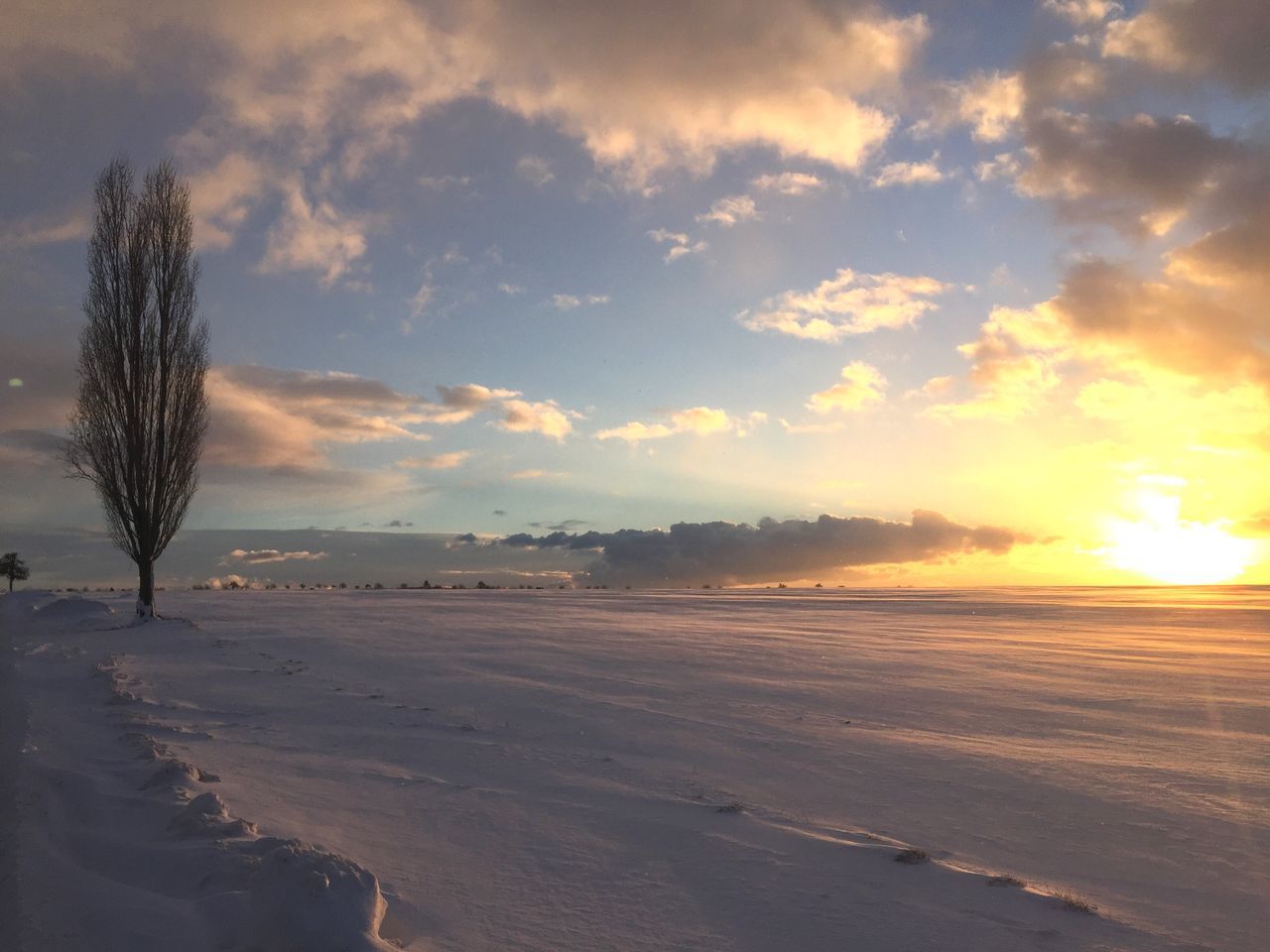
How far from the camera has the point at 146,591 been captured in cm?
2205

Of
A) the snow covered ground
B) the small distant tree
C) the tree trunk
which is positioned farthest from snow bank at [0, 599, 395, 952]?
the small distant tree

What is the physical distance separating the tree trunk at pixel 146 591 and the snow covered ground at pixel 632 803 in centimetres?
864

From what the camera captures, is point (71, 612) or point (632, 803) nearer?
point (632, 803)

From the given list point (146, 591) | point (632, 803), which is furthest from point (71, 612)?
point (632, 803)

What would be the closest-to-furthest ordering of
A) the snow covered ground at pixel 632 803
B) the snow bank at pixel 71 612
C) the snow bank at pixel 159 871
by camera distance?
the snow bank at pixel 159 871 < the snow covered ground at pixel 632 803 < the snow bank at pixel 71 612

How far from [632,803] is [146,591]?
68.9 feet

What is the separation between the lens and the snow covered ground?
4062 millimetres

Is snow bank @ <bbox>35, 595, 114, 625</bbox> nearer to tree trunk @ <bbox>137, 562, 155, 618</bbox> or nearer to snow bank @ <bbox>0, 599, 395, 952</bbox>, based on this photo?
tree trunk @ <bbox>137, 562, 155, 618</bbox>

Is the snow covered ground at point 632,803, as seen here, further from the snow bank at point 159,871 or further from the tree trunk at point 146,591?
the tree trunk at point 146,591

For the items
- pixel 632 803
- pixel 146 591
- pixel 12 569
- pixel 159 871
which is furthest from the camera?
pixel 12 569

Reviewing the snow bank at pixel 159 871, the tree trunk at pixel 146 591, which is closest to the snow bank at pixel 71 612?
the tree trunk at pixel 146 591

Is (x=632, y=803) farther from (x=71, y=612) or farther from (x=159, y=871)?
(x=71, y=612)

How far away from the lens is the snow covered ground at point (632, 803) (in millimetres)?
4062

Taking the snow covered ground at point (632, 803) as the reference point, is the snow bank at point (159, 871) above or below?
above
